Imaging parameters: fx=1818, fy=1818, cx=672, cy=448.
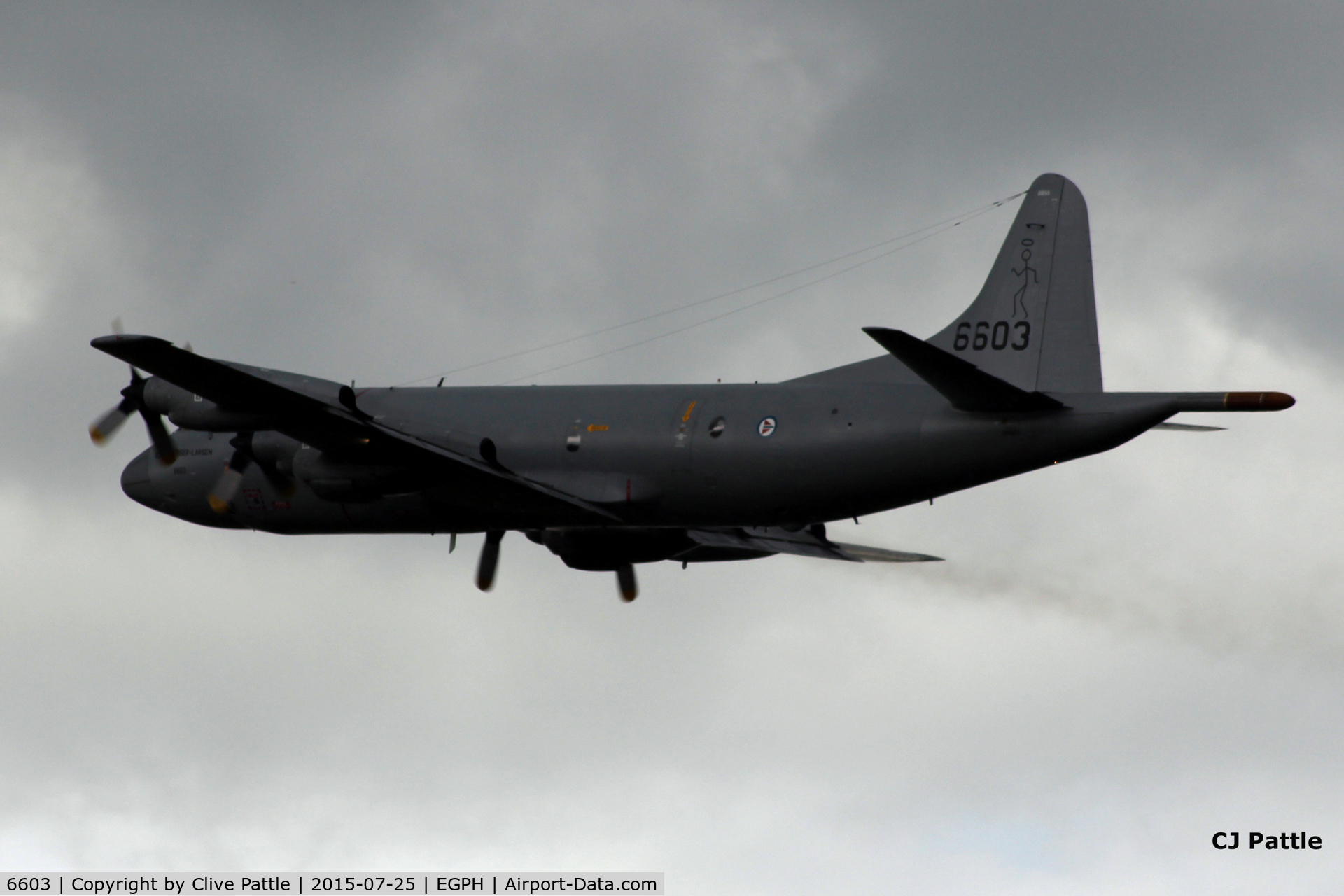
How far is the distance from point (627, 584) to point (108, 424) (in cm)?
1141

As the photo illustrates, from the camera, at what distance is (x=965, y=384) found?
3048 cm

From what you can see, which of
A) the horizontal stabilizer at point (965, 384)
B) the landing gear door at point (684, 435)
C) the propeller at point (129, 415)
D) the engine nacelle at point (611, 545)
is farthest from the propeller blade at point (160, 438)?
the horizontal stabilizer at point (965, 384)

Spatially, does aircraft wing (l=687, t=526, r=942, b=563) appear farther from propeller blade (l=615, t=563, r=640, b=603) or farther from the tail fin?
the tail fin

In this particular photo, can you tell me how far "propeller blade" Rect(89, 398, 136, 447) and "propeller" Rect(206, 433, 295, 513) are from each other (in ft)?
7.18

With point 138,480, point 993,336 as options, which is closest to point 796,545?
point 993,336

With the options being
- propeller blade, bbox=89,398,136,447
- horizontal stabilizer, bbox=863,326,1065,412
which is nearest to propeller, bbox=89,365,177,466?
propeller blade, bbox=89,398,136,447

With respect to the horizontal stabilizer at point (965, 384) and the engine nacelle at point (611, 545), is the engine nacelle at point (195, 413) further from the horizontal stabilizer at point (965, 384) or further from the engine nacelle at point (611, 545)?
the horizontal stabilizer at point (965, 384)

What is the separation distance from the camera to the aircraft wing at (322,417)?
104ft

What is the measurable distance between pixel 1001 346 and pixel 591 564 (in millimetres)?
10890

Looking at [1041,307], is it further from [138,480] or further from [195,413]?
[138,480]

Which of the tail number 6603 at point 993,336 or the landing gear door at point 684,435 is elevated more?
the tail number 6603 at point 993,336

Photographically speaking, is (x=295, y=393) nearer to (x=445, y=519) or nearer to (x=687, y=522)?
(x=445, y=519)

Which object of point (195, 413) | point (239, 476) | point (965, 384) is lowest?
point (965, 384)

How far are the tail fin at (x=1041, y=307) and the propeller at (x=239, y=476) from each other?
13143 millimetres
